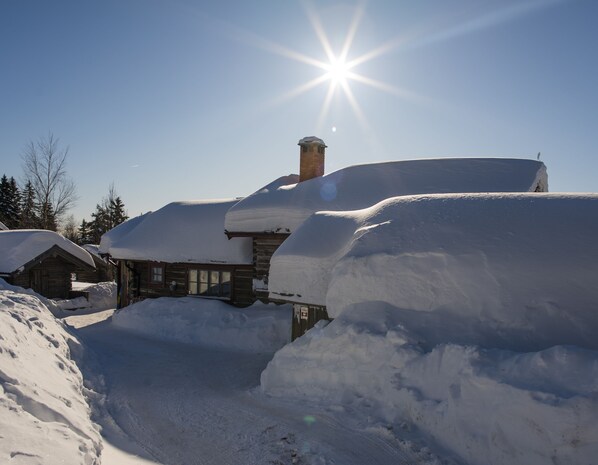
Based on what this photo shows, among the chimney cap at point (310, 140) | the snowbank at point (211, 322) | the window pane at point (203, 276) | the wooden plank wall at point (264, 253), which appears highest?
the chimney cap at point (310, 140)

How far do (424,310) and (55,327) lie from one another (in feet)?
25.1

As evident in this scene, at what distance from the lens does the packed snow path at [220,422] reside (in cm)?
563

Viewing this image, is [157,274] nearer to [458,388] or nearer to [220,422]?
[220,422]

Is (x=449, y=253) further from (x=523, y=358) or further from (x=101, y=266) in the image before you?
(x=101, y=266)

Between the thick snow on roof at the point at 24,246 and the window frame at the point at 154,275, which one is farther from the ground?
the thick snow on roof at the point at 24,246

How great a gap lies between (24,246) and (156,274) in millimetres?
7609

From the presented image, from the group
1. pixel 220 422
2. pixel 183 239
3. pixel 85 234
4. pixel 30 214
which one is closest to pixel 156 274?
pixel 183 239

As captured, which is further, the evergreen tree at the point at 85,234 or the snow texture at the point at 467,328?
the evergreen tree at the point at 85,234

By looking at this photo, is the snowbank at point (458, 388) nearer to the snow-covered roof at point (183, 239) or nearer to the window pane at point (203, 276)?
the snow-covered roof at point (183, 239)

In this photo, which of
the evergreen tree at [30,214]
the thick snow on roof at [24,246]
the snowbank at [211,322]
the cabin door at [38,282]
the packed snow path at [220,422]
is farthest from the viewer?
the evergreen tree at [30,214]

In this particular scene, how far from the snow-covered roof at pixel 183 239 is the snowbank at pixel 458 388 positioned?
26.6ft

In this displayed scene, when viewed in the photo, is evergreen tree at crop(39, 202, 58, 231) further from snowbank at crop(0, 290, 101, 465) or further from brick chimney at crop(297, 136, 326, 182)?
snowbank at crop(0, 290, 101, 465)

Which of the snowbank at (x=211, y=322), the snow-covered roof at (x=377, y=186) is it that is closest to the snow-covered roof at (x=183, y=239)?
the snow-covered roof at (x=377, y=186)

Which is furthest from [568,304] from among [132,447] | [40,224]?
[40,224]
